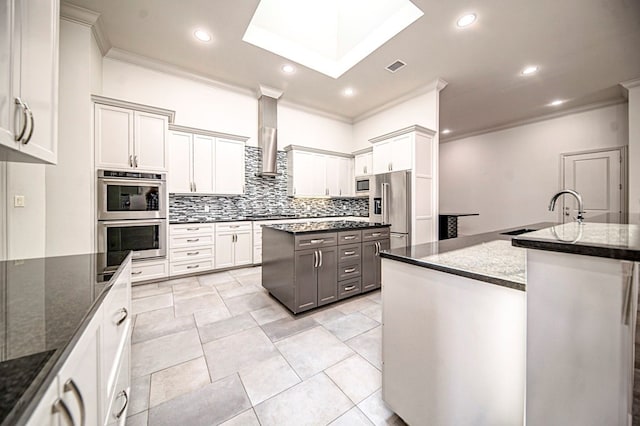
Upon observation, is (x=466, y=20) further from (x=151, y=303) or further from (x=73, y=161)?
(x=151, y=303)

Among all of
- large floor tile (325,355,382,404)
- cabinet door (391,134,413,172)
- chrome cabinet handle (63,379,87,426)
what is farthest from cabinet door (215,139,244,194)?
chrome cabinet handle (63,379,87,426)

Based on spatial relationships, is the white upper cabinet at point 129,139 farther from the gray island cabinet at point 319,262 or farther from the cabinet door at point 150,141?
the gray island cabinet at point 319,262

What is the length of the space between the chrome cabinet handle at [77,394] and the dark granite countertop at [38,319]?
7 cm

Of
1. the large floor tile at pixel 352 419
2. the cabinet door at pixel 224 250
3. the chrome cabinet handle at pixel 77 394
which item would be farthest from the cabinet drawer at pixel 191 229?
the chrome cabinet handle at pixel 77 394

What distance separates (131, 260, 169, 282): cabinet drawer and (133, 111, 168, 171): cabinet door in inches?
52.4

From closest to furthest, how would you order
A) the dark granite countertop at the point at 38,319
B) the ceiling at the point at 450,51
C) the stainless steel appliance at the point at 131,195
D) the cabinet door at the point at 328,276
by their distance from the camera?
the dark granite countertop at the point at 38,319 → the cabinet door at the point at 328,276 → the ceiling at the point at 450,51 → the stainless steel appliance at the point at 131,195

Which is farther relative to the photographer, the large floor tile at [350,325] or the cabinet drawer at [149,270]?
the cabinet drawer at [149,270]

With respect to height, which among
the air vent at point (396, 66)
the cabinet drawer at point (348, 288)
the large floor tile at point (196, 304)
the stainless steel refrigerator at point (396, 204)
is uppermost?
the air vent at point (396, 66)

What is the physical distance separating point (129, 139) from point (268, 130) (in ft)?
7.45

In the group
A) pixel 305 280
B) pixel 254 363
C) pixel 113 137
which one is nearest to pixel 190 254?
pixel 113 137

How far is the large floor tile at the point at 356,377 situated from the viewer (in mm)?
1493

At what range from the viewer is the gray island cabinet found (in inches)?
96.3

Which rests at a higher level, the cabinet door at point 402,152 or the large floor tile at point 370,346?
the cabinet door at point 402,152

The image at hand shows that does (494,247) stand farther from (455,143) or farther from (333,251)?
(455,143)
